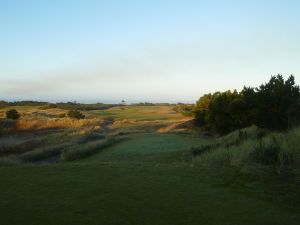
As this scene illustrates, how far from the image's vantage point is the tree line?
29938 millimetres

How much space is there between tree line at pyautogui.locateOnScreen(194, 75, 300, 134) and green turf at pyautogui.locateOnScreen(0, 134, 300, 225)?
17.0 meters

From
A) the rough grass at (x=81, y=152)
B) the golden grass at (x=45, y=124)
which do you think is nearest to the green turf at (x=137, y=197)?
the rough grass at (x=81, y=152)

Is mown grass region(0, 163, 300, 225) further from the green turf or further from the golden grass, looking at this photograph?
the golden grass

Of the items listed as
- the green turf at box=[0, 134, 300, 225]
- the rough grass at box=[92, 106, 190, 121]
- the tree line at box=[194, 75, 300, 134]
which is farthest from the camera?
the rough grass at box=[92, 106, 190, 121]

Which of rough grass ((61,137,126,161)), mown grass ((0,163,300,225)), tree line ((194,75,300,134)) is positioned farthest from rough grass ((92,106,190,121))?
mown grass ((0,163,300,225))

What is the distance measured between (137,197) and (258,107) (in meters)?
25.2

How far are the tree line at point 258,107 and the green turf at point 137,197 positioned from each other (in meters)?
17.0

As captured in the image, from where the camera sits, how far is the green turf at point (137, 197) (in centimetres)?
684

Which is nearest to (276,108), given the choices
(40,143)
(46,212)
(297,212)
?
(40,143)

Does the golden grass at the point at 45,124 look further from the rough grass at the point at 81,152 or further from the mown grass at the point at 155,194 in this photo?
the mown grass at the point at 155,194

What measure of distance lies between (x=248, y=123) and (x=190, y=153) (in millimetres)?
16447

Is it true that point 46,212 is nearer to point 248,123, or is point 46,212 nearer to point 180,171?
point 180,171

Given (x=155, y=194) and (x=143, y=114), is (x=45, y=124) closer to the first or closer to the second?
(x=143, y=114)

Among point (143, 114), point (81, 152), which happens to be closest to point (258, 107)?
point (81, 152)
